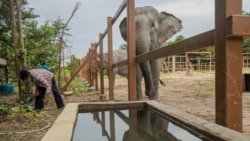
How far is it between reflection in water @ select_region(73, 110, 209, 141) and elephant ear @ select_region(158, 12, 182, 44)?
11.4 feet

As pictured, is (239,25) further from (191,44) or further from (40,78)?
(40,78)

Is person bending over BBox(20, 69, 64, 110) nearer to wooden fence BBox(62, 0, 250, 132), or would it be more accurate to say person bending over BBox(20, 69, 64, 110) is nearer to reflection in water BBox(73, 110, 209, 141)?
reflection in water BBox(73, 110, 209, 141)

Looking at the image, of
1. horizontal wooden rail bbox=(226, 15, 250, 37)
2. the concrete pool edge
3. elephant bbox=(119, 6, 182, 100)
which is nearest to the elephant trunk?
elephant bbox=(119, 6, 182, 100)

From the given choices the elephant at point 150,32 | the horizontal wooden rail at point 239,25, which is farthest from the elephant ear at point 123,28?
the horizontal wooden rail at point 239,25

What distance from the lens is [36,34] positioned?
13.7 meters

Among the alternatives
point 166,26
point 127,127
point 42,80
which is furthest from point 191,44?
point 166,26

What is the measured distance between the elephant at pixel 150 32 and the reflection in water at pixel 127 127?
2.21 metres

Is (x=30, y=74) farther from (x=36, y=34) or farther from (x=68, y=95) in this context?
(x=36, y=34)

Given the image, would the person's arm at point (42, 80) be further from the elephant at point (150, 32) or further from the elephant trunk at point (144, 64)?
the elephant trunk at point (144, 64)

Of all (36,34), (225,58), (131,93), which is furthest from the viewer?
(36,34)

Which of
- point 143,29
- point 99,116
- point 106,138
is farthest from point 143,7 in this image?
point 106,138

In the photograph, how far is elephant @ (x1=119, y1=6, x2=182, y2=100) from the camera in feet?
17.9

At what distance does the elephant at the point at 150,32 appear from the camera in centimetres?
545

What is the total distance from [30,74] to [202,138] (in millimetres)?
4356
